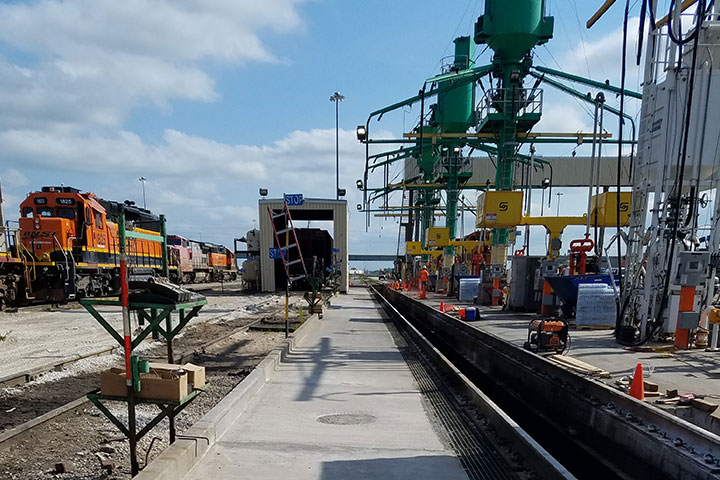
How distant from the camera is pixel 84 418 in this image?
5.07 m

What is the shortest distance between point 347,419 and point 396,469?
1.47 m

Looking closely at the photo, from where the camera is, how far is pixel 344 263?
2870 centimetres

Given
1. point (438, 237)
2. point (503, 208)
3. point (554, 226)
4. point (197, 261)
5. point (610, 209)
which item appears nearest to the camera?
point (610, 209)

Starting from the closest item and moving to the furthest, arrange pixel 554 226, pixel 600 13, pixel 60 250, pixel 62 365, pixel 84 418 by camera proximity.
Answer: pixel 84 418, pixel 62 365, pixel 600 13, pixel 554 226, pixel 60 250

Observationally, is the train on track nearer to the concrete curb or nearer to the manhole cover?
the concrete curb

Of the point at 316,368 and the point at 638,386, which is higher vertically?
the point at 638,386

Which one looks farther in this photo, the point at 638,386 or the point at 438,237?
the point at 438,237

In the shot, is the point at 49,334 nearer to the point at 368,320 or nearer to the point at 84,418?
the point at 84,418

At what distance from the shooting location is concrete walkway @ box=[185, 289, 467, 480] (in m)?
3.84

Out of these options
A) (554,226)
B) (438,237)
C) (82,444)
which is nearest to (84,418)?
(82,444)

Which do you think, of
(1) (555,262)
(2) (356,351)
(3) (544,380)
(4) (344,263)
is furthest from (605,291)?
(4) (344,263)

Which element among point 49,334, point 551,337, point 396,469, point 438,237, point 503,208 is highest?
point 503,208

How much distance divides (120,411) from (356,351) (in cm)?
526

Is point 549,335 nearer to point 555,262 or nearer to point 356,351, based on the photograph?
point 356,351
